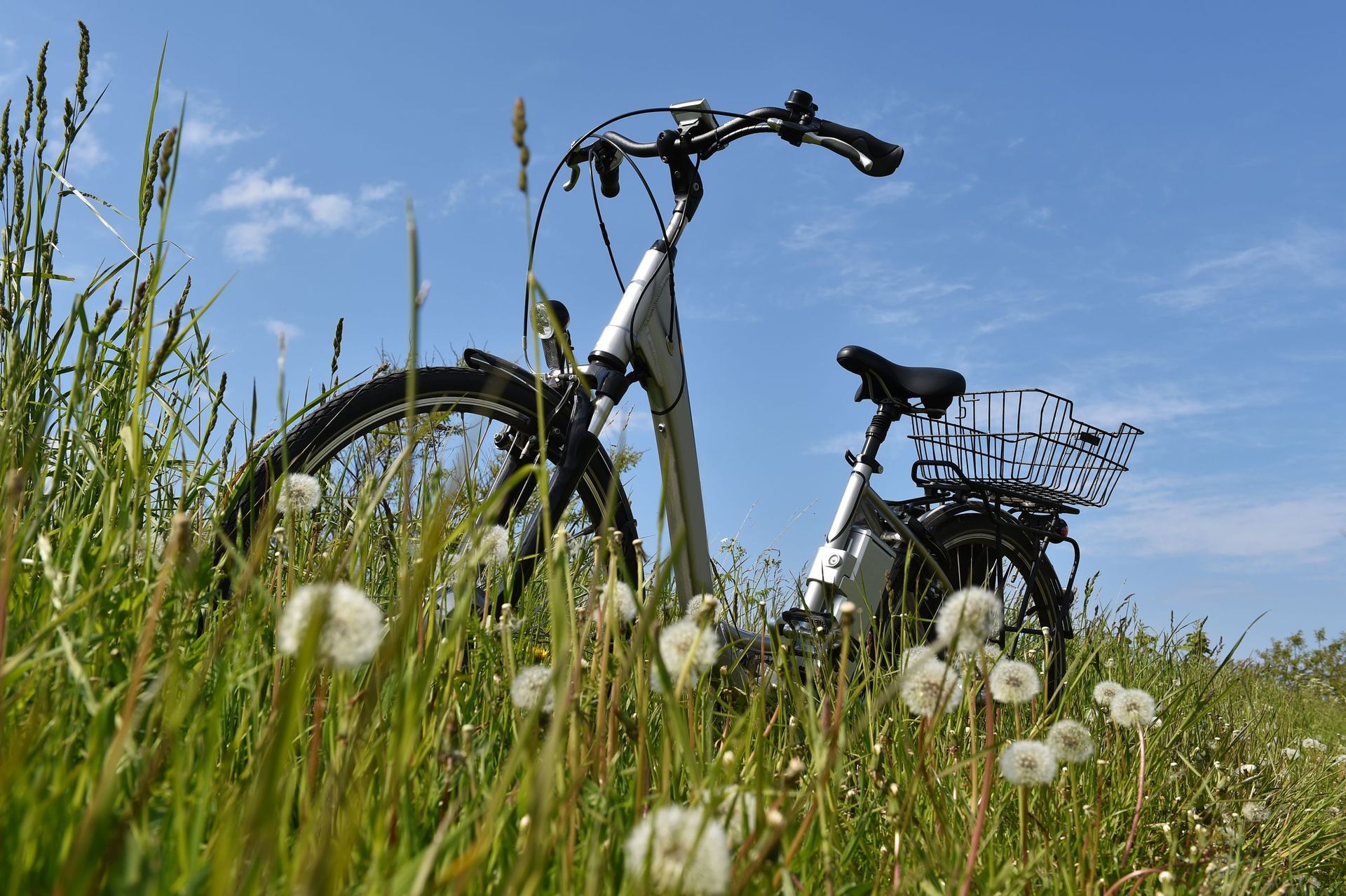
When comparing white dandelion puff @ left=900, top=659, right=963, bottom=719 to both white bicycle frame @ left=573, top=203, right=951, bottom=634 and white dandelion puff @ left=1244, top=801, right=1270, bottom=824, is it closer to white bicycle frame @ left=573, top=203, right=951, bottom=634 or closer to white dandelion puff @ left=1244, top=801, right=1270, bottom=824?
white bicycle frame @ left=573, top=203, right=951, bottom=634

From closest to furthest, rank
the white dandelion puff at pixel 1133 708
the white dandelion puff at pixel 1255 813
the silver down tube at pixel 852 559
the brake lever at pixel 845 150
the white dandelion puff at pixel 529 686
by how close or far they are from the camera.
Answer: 1. the white dandelion puff at pixel 529 686
2. the white dandelion puff at pixel 1133 708
3. the white dandelion puff at pixel 1255 813
4. the brake lever at pixel 845 150
5. the silver down tube at pixel 852 559

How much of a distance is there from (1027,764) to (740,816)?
16.9 inches

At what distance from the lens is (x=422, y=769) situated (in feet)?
3.86

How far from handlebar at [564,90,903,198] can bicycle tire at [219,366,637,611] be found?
0.98m

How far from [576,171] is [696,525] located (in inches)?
52.0

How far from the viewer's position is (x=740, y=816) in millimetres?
868

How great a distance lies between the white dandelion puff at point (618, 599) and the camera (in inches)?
39.6

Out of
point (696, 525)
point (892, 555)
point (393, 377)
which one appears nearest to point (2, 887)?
point (393, 377)

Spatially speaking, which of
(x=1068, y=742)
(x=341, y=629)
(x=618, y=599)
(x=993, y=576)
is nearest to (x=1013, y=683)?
(x=1068, y=742)

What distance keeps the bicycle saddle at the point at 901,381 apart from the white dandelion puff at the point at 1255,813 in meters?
1.99

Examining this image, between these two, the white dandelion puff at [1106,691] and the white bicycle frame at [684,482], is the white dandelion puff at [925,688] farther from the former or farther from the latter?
the white bicycle frame at [684,482]

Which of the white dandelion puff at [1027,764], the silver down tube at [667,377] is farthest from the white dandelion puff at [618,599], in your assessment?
the silver down tube at [667,377]

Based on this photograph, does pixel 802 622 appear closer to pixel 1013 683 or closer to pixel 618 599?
pixel 1013 683

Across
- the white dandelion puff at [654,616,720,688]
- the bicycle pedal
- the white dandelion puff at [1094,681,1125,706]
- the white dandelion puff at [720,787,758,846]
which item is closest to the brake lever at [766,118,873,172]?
the bicycle pedal
